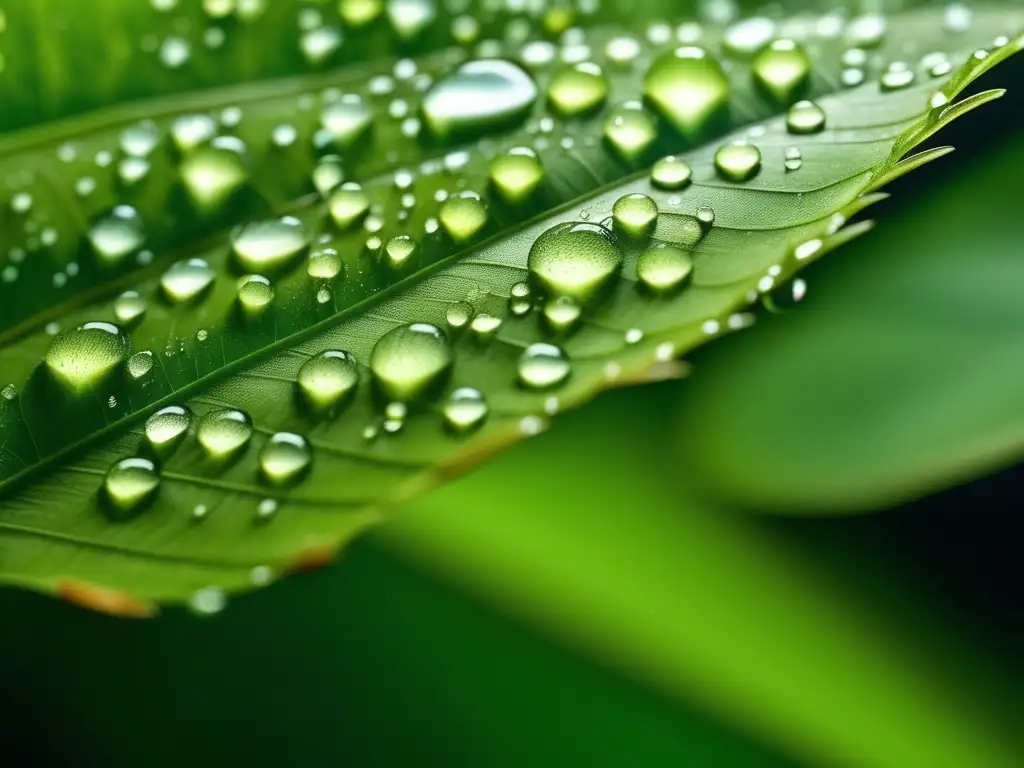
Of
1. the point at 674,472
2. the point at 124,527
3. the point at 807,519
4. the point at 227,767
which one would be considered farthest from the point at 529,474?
the point at 124,527

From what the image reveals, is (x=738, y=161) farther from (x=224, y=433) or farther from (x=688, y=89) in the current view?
(x=224, y=433)

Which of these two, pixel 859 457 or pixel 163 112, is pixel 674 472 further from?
pixel 163 112

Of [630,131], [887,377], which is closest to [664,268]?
[630,131]

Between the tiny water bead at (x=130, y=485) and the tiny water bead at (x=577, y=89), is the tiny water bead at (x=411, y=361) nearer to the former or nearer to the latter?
the tiny water bead at (x=130, y=485)

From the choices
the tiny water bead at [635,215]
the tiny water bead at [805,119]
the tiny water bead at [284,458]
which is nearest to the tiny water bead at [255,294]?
the tiny water bead at [284,458]

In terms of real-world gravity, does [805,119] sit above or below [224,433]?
above

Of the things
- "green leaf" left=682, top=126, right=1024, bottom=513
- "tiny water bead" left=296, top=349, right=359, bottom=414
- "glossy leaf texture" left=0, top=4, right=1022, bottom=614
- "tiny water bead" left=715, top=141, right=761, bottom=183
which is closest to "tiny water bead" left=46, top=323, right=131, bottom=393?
"glossy leaf texture" left=0, top=4, right=1022, bottom=614
